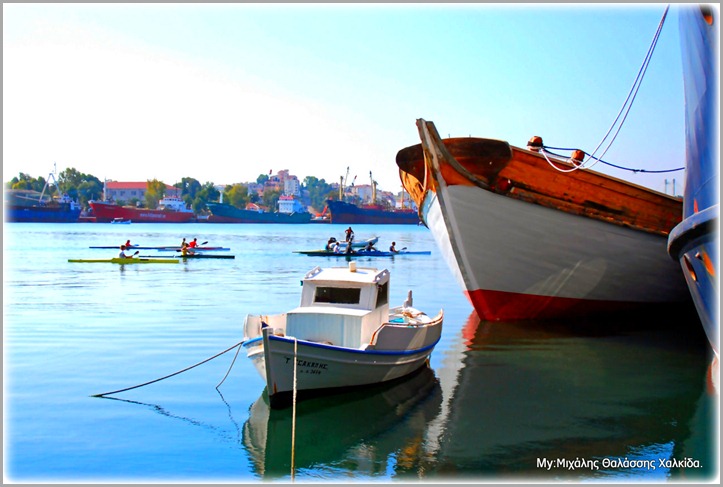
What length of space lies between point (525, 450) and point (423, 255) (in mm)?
44966

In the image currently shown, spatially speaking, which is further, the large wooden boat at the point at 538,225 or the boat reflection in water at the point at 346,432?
the large wooden boat at the point at 538,225

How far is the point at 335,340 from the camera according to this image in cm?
1228

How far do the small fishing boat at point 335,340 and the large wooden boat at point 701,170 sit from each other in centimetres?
494

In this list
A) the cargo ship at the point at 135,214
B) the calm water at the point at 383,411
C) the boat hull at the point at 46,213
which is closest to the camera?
the calm water at the point at 383,411

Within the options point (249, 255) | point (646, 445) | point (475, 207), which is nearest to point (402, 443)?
point (646, 445)

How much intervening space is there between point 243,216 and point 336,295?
506 feet

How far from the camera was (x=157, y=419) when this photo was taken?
36.5 ft

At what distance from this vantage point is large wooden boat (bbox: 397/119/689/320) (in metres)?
18.2

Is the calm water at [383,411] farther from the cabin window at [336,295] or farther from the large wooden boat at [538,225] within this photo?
the cabin window at [336,295]

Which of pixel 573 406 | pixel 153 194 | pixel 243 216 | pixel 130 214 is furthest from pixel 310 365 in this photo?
pixel 153 194

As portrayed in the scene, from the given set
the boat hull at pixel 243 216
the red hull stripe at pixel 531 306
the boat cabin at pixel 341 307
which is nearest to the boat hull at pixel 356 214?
the boat hull at pixel 243 216

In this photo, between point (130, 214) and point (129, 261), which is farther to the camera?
point (130, 214)

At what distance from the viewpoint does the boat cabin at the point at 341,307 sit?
40.1 feet

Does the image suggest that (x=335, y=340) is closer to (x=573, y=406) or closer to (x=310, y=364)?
(x=310, y=364)
